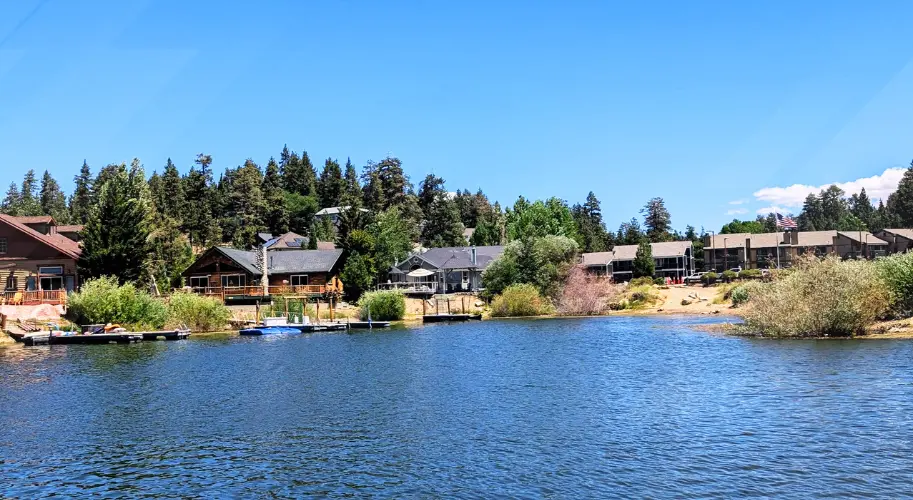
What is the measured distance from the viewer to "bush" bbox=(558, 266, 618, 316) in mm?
84938

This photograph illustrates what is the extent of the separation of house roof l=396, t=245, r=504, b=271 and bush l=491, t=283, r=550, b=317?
2335 cm

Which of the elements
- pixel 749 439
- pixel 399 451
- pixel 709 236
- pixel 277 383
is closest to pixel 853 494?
pixel 749 439

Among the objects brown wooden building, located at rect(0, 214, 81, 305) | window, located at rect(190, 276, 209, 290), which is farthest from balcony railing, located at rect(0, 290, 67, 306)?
window, located at rect(190, 276, 209, 290)

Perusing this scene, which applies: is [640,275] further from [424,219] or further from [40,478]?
[40,478]

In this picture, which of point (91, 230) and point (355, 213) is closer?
point (91, 230)

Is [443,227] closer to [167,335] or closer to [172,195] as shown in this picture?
[172,195]

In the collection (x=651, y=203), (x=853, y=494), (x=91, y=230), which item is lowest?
(x=853, y=494)

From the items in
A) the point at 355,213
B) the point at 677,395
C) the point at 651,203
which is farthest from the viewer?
the point at 651,203

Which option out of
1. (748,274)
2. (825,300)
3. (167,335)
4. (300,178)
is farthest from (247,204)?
(825,300)

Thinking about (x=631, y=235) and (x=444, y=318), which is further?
(x=631, y=235)

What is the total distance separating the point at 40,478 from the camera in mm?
20000

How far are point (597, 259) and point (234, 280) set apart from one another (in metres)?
67.6

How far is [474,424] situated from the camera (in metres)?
25.5

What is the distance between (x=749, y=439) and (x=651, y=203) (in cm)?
15919
